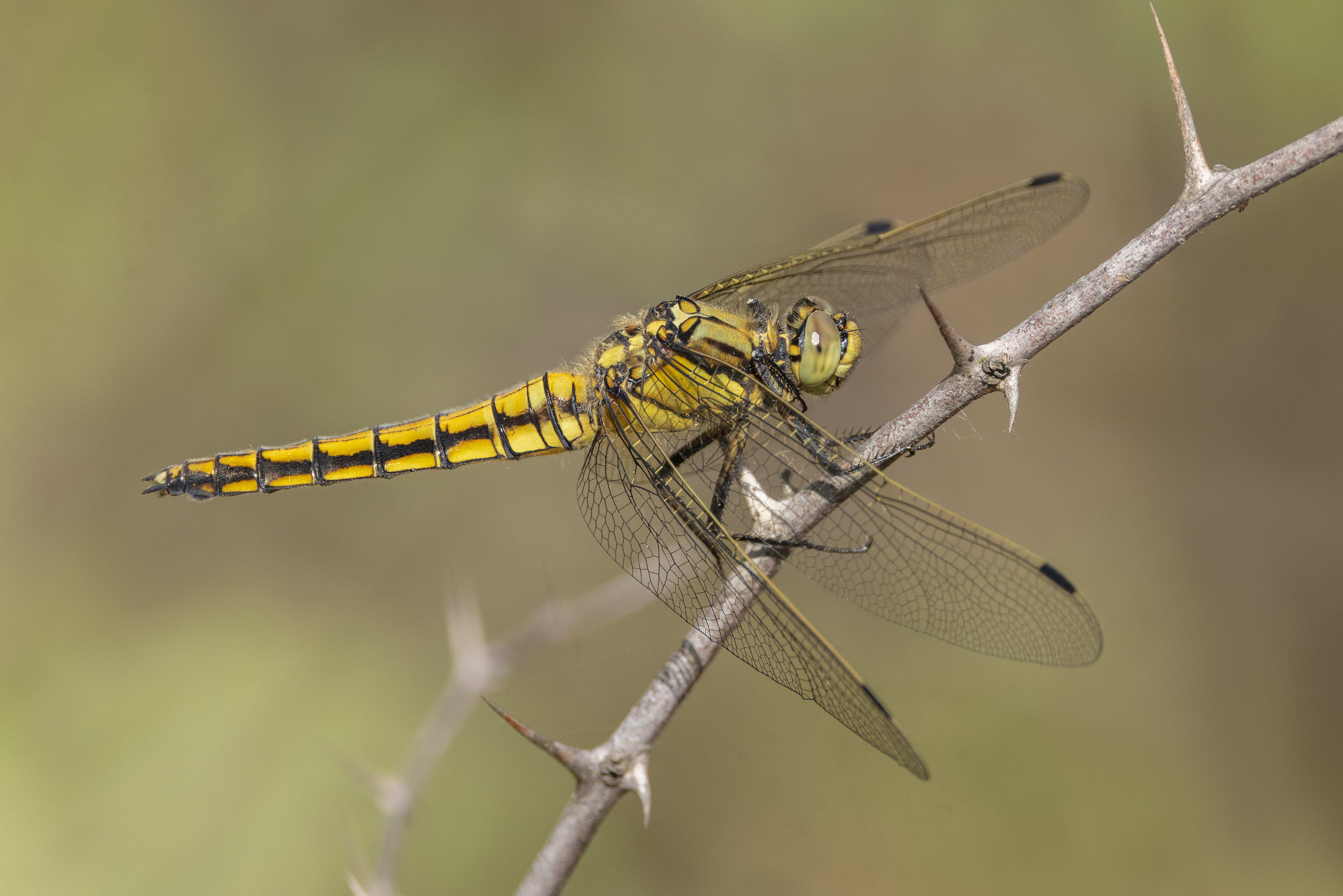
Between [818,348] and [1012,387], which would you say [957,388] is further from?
[818,348]

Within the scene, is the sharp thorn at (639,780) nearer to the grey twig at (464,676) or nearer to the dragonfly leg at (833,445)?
the grey twig at (464,676)

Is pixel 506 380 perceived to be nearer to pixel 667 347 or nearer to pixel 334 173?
pixel 334 173

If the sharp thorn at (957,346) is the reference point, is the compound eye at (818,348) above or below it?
above

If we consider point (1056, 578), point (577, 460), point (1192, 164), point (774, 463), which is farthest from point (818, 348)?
point (577, 460)

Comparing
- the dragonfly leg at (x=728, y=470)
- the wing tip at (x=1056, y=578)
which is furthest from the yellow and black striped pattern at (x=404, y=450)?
the wing tip at (x=1056, y=578)

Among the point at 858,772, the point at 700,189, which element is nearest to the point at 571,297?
the point at 700,189

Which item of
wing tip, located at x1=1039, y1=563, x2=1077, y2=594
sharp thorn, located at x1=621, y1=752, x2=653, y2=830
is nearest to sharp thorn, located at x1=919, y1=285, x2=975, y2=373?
wing tip, located at x1=1039, y1=563, x2=1077, y2=594

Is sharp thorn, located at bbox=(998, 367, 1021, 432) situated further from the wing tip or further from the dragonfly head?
the dragonfly head
